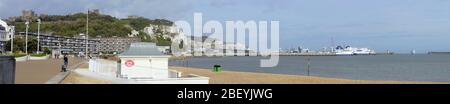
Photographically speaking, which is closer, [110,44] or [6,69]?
[6,69]

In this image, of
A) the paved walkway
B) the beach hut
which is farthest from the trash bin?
the paved walkway

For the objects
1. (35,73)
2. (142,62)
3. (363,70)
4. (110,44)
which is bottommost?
(363,70)

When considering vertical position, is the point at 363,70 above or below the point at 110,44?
below

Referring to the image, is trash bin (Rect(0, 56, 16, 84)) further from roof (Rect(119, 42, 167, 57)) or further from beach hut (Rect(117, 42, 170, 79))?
roof (Rect(119, 42, 167, 57))

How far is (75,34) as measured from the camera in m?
136

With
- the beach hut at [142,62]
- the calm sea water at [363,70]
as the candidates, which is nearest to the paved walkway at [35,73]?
the beach hut at [142,62]

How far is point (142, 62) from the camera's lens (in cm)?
1219

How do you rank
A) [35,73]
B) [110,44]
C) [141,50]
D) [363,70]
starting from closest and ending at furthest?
[141,50]
[35,73]
[363,70]
[110,44]

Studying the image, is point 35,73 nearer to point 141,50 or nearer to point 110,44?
point 141,50

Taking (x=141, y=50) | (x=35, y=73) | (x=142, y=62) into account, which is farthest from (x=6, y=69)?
(x=35, y=73)

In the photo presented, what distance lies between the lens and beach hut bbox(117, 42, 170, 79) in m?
12.0
